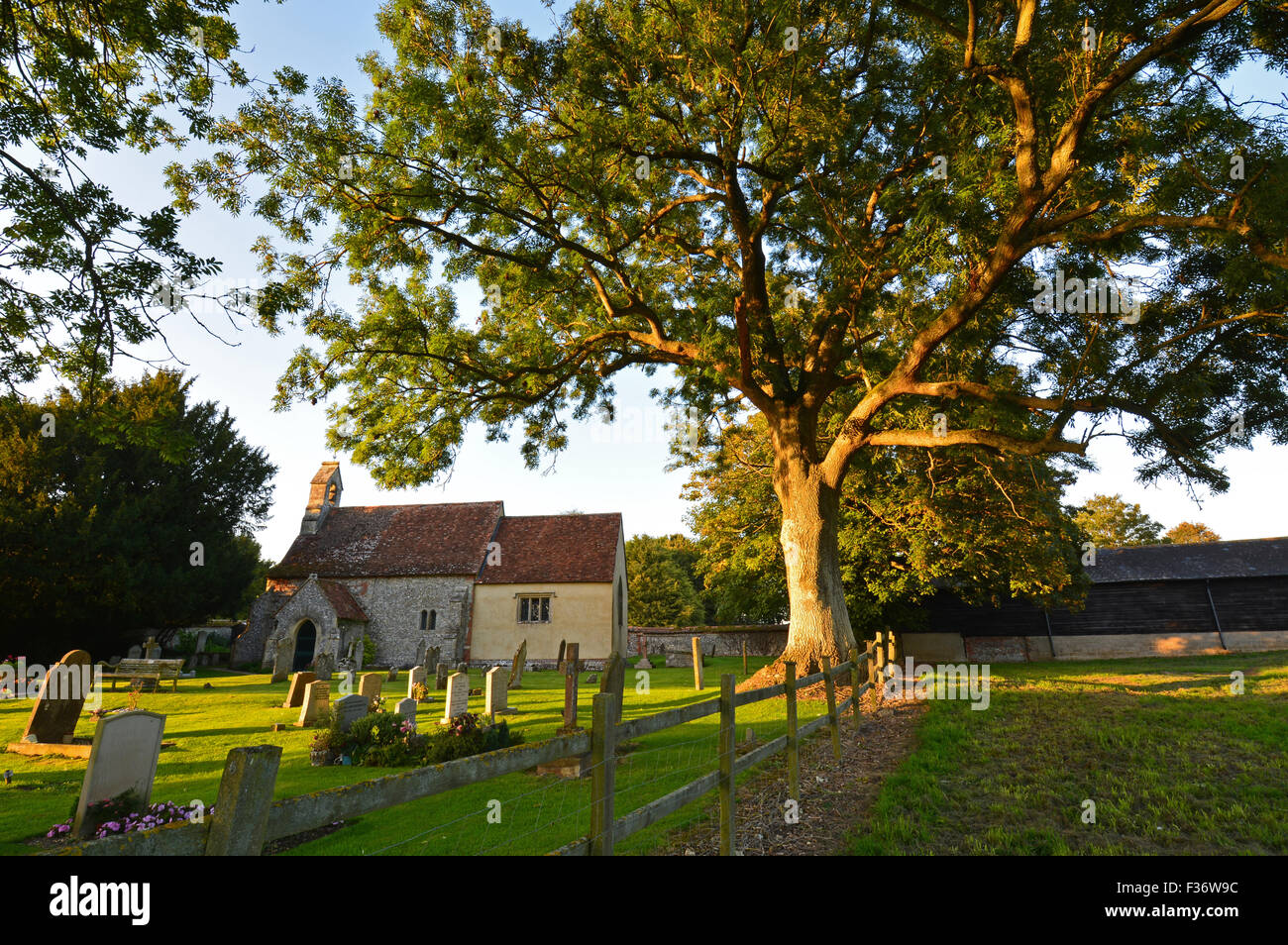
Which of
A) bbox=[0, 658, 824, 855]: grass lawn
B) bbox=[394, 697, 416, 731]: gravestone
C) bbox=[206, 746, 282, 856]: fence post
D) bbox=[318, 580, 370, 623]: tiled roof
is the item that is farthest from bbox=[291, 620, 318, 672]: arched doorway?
bbox=[206, 746, 282, 856]: fence post

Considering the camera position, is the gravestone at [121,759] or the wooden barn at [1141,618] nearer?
the gravestone at [121,759]

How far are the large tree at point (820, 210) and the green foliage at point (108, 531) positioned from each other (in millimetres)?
20108

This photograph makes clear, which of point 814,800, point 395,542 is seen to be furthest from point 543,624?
point 814,800

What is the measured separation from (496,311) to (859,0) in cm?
991

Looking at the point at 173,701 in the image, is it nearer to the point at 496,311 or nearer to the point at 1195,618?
the point at 496,311

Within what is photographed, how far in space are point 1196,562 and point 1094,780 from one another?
31.2 metres

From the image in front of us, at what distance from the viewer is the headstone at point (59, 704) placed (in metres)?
11.4

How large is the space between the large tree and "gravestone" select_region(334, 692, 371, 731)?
553 centimetres

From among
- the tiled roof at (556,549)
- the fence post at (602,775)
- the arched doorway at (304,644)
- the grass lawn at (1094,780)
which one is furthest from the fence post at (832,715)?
the arched doorway at (304,644)

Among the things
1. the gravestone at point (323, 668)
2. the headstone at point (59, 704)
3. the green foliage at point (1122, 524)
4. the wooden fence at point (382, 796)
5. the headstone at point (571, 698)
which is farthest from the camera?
the green foliage at point (1122, 524)

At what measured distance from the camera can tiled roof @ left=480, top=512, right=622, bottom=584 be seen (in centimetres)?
3266

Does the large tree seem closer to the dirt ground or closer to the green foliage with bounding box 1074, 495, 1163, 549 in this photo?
the dirt ground

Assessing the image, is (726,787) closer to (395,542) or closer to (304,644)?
(304,644)

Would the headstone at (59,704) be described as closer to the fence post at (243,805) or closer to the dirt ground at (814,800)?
the dirt ground at (814,800)
